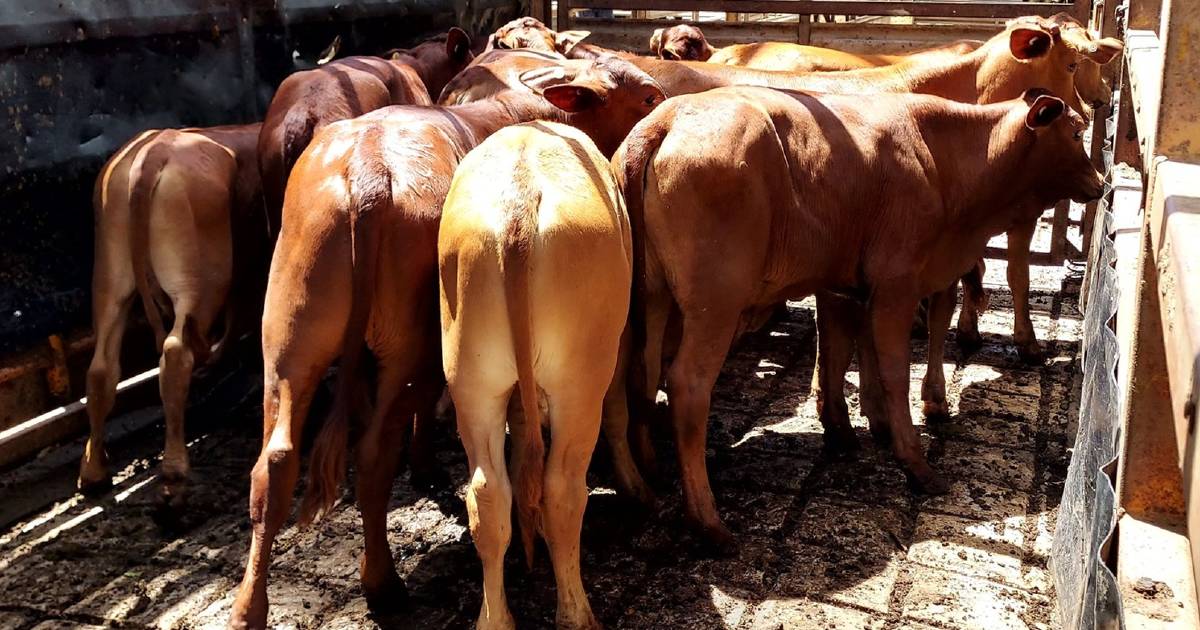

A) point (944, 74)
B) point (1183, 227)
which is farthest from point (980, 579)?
point (944, 74)

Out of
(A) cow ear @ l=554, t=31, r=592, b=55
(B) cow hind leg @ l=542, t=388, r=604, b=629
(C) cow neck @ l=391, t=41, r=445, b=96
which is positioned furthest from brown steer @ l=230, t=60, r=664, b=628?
(A) cow ear @ l=554, t=31, r=592, b=55

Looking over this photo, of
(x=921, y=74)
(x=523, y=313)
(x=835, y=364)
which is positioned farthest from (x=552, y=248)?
(x=921, y=74)

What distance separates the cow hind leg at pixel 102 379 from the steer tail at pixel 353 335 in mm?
1916

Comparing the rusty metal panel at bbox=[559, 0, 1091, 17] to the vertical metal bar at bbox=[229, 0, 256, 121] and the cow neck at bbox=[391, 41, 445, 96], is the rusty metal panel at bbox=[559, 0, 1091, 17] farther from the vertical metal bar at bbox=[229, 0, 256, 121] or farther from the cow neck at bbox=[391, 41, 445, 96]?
the vertical metal bar at bbox=[229, 0, 256, 121]

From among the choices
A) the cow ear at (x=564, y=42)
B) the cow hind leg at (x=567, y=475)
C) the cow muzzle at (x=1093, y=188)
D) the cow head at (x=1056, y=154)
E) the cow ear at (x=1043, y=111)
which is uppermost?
the cow ear at (x=564, y=42)

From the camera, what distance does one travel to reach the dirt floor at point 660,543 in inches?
182

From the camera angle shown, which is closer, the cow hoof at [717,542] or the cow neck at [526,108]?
the cow hoof at [717,542]

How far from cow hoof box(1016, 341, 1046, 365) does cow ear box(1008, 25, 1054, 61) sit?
5.96 ft

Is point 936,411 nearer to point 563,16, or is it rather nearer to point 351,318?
point 351,318

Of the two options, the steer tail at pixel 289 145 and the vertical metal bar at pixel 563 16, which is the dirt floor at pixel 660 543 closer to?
the steer tail at pixel 289 145

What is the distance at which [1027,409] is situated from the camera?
679cm

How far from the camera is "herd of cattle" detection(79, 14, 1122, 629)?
13.1ft

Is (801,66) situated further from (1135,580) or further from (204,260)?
(1135,580)

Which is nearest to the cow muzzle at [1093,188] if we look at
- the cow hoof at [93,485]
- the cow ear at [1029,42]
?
the cow ear at [1029,42]
